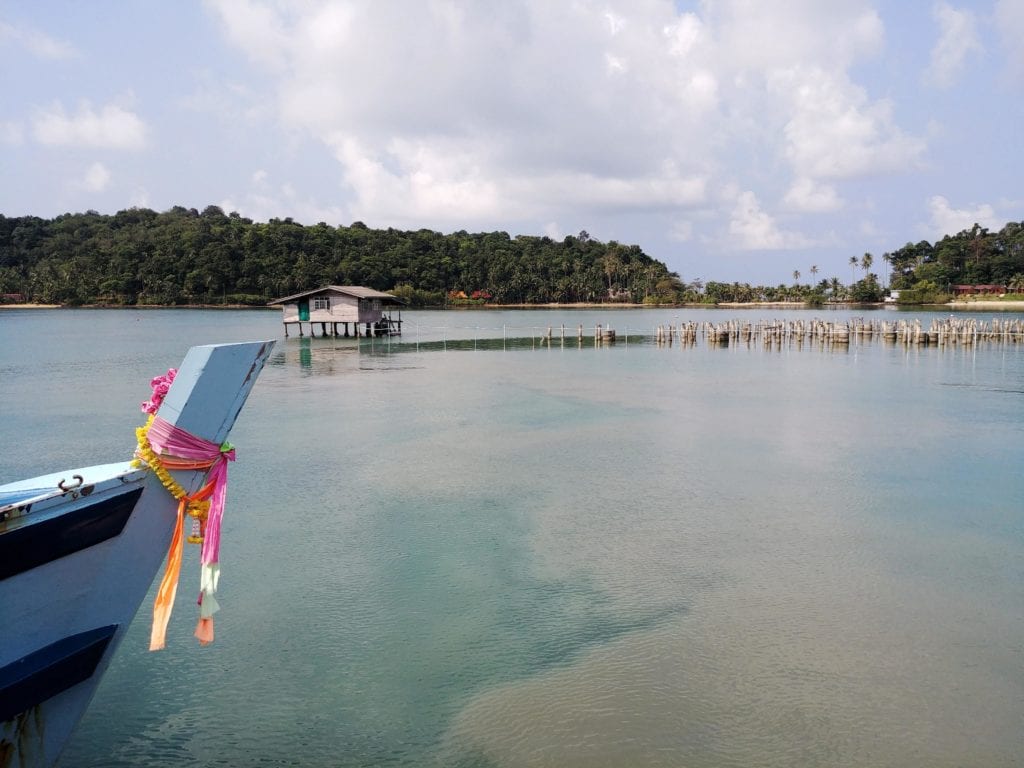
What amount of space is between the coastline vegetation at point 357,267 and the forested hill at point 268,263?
0.53 ft

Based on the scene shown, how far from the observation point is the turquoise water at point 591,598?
15.2ft

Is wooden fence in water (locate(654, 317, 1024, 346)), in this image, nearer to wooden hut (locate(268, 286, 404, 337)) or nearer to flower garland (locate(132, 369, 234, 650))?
wooden hut (locate(268, 286, 404, 337))

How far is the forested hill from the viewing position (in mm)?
87938

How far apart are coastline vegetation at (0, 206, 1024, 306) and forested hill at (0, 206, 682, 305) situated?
0.16 meters

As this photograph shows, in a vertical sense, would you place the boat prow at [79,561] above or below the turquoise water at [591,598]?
above

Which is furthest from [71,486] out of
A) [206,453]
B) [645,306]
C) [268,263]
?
[645,306]

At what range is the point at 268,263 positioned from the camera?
8800cm

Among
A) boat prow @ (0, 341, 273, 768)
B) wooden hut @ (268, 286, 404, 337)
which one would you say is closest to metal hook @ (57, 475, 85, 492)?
boat prow @ (0, 341, 273, 768)

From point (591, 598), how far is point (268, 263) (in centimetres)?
8789

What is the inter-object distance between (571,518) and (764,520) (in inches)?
87.7

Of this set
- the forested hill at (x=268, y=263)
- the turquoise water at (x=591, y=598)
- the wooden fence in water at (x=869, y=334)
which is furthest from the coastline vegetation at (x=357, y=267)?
the turquoise water at (x=591, y=598)

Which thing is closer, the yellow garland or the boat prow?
the boat prow

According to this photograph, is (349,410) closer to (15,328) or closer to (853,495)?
(853,495)

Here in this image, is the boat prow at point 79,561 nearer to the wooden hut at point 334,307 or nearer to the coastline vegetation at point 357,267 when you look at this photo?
the wooden hut at point 334,307
